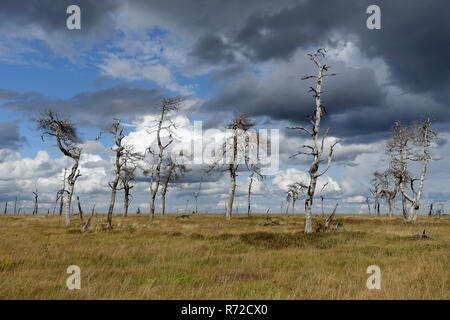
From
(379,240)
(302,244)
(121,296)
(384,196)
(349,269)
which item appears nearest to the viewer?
(121,296)

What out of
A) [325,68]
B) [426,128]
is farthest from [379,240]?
[426,128]

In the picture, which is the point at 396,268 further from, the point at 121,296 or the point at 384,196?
the point at 384,196

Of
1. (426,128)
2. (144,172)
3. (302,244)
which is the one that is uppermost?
(426,128)

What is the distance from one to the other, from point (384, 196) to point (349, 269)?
180 feet

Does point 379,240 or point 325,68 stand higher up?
point 325,68

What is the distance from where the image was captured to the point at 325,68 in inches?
786

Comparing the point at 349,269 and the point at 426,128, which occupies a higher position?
the point at 426,128
